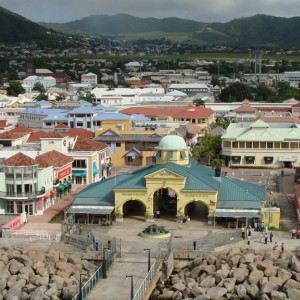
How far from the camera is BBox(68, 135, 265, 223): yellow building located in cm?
4100

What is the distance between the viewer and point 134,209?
148ft

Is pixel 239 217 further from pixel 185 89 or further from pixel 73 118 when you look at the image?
pixel 185 89

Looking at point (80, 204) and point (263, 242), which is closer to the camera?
point (263, 242)

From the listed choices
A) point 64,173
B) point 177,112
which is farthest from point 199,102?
point 64,173

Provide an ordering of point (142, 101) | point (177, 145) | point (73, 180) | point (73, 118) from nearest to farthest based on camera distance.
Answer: point (177, 145) → point (73, 180) → point (73, 118) → point (142, 101)

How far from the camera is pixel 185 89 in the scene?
14538 centimetres

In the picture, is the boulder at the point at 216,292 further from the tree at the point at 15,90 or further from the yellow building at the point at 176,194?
the tree at the point at 15,90

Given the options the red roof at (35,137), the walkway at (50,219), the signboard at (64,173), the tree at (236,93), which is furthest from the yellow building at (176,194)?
the tree at (236,93)

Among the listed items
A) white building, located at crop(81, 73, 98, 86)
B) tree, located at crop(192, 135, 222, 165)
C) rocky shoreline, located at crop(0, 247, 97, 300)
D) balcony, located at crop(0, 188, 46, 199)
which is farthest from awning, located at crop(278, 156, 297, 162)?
white building, located at crop(81, 73, 98, 86)

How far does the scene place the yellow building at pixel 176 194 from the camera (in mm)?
41000

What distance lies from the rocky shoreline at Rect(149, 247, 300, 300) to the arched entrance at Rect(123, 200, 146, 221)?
8.89m

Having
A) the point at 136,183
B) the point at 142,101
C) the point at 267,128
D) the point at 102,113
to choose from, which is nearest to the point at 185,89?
the point at 142,101

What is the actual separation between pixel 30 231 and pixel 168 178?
8.50 m

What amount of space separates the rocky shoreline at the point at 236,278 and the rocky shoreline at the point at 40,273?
3688mm
